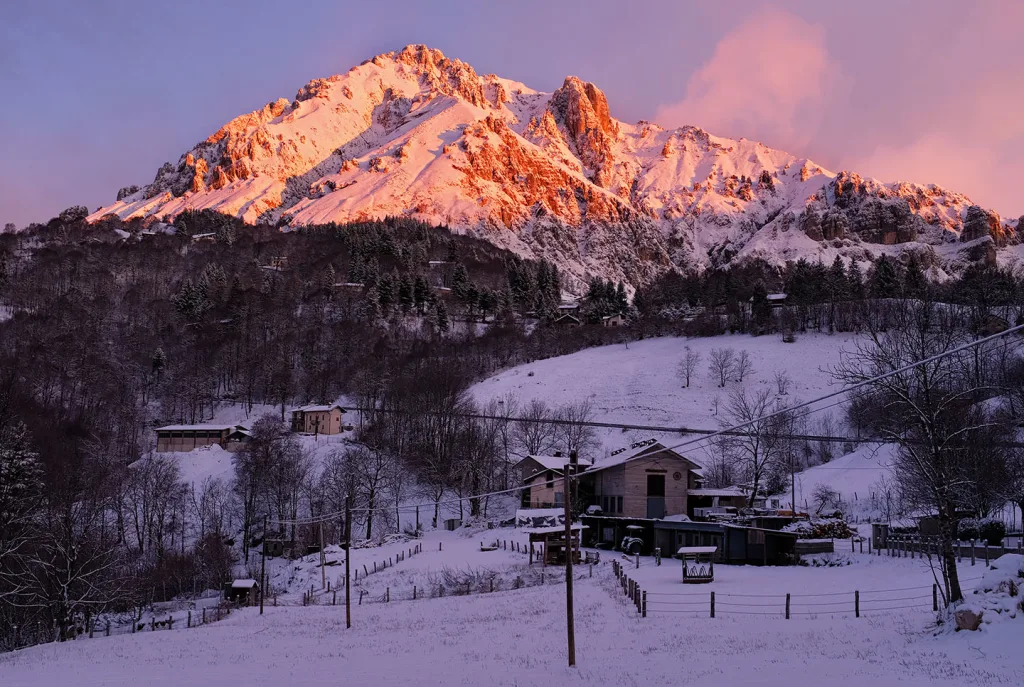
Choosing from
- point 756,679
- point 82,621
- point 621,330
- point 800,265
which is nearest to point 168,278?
point 621,330

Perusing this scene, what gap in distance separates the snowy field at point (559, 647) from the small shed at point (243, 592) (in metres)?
11.8

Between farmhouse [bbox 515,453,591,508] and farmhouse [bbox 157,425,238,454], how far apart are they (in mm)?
41873

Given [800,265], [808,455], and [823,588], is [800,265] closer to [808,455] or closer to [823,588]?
[808,455]

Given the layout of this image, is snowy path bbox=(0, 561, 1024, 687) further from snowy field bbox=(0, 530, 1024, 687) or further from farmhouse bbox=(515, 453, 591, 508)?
farmhouse bbox=(515, 453, 591, 508)

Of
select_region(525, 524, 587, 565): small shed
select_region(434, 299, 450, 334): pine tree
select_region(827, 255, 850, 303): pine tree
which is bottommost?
select_region(525, 524, 587, 565): small shed

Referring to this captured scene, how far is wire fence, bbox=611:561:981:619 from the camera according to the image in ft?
88.5

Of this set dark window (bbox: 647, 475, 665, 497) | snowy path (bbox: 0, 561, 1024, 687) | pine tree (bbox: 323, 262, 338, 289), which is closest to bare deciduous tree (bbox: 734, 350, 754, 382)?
dark window (bbox: 647, 475, 665, 497)

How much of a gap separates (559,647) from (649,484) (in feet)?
115

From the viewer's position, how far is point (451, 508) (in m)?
78.8

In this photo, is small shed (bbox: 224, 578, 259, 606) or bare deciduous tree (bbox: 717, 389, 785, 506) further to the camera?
bare deciduous tree (bbox: 717, 389, 785, 506)

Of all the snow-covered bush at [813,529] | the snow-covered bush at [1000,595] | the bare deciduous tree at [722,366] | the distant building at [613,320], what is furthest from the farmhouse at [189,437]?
the snow-covered bush at [1000,595]

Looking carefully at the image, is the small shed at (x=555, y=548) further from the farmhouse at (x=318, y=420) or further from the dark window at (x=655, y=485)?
the farmhouse at (x=318, y=420)

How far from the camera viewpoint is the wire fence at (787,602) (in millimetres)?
26984

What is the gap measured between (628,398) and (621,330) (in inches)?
1601
